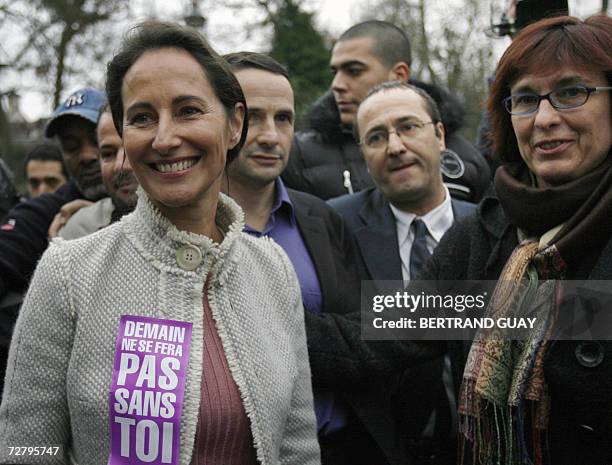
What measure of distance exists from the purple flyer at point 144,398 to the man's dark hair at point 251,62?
5.08 feet

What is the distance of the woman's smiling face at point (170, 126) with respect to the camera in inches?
78.7

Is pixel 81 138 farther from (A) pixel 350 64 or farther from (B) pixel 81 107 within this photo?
(A) pixel 350 64

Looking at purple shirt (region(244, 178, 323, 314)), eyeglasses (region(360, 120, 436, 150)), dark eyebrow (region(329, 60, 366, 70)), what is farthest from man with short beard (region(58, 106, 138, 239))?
dark eyebrow (region(329, 60, 366, 70))

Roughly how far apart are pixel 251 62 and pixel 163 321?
1.53 metres

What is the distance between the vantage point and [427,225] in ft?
11.3

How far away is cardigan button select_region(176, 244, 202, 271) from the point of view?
2023 mm

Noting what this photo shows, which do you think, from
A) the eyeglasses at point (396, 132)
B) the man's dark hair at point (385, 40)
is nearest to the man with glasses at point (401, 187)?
the eyeglasses at point (396, 132)

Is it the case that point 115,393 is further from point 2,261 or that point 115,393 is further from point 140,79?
point 2,261

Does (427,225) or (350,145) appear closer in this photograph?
(427,225)

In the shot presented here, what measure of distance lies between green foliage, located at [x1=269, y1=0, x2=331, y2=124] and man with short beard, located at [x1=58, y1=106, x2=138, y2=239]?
1449 centimetres

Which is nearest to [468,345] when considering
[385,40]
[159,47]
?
[159,47]

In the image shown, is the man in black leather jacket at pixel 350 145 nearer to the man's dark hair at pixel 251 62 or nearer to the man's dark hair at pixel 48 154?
the man's dark hair at pixel 251 62

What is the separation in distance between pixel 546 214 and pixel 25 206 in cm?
237

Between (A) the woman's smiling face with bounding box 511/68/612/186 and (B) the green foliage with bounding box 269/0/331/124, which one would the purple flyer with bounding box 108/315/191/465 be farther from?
(B) the green foliage with bounding box 269/0/331/124
